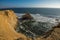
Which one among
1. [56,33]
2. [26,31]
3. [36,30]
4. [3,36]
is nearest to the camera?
[3,36]

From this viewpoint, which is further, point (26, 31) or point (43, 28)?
point (43, 28)

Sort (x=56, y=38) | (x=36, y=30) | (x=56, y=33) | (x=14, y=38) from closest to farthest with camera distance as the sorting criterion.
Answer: (x=14, y=38)
(x=56, y=38)
(x=56, y=33)
(x=36, y=30)

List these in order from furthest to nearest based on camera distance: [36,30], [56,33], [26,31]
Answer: [36,30] → [26,31] → [56,33]

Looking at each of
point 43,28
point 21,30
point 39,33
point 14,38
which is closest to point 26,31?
point 21,30

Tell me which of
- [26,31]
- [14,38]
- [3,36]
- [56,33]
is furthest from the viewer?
[26,31]

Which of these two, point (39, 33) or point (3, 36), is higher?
point (3, 36)

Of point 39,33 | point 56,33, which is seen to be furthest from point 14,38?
point 39,33

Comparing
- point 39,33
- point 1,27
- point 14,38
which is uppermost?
point 1,27

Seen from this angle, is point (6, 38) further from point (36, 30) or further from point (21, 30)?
point (36, 30)

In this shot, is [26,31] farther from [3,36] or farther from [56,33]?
[3,36]
